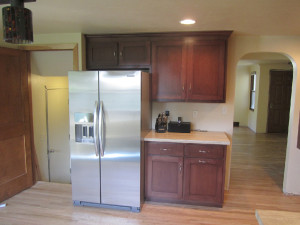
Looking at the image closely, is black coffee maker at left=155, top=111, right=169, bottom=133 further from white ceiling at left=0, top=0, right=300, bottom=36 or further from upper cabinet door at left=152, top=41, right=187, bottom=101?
white ceiling at left=0, top=0, right=300, bottom=36

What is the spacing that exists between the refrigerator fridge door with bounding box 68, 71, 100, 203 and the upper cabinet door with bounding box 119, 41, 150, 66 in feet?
2.21

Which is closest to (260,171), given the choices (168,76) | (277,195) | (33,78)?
(277,195)

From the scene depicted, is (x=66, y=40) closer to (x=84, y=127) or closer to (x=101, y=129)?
A: (x=84, y=127)

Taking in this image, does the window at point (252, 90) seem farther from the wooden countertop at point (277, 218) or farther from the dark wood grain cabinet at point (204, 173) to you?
the wooden countertop at point (277, 218)

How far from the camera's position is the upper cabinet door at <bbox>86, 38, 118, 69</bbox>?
3244 mm

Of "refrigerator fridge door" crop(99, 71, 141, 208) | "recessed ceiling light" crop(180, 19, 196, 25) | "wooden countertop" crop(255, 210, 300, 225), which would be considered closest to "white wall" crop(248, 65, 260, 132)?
"recessed ceiling light" crop(180, 19, 196, 25)

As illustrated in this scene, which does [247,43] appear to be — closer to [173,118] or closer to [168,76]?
[168,76]

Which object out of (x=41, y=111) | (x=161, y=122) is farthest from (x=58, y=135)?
(x=161, y=122)

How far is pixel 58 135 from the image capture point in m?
4.16

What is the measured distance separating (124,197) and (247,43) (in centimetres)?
270

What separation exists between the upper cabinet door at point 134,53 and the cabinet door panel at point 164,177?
1338 millimetres

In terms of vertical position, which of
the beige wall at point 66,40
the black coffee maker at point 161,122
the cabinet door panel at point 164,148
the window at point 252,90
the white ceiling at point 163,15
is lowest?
the cabinet door panel at point 164,148

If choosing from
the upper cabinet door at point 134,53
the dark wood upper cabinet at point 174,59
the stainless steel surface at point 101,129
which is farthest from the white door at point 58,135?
the stainless steel surface at point 101,129

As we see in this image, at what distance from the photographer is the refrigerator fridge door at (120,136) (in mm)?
2678
